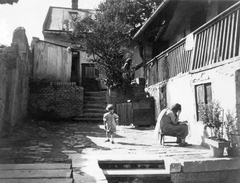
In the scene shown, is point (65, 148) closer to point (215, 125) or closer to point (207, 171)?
point (207, 171)

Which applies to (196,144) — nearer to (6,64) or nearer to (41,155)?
(41,155)

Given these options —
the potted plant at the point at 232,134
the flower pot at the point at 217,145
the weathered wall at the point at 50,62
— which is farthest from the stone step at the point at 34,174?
the weathered wall at the point at 50,62

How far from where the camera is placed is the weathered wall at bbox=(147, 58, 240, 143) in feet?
17.4

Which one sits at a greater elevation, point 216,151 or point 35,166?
point 216,151

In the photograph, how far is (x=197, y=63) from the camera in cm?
730

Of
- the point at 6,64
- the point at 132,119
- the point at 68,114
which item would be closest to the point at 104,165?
the point at 6,64

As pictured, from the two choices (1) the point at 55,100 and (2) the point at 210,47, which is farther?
(1) the point at 55,100

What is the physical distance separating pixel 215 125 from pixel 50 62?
35.7 ft

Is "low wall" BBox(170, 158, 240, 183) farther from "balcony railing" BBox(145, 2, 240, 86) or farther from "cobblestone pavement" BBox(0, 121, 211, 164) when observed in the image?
"balcony railing" BBox(145, 2, 240, 86)

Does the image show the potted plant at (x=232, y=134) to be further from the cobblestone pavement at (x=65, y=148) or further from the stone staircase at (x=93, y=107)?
the stone staircase at (x=93, y=107)

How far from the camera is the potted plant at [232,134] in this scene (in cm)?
523

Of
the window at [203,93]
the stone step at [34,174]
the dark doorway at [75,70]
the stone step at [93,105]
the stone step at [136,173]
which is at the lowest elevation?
the stone step at [136,173]

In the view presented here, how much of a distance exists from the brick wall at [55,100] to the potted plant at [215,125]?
8.78m

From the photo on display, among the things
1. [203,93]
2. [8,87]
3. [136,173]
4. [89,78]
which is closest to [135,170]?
A: [136,173]
